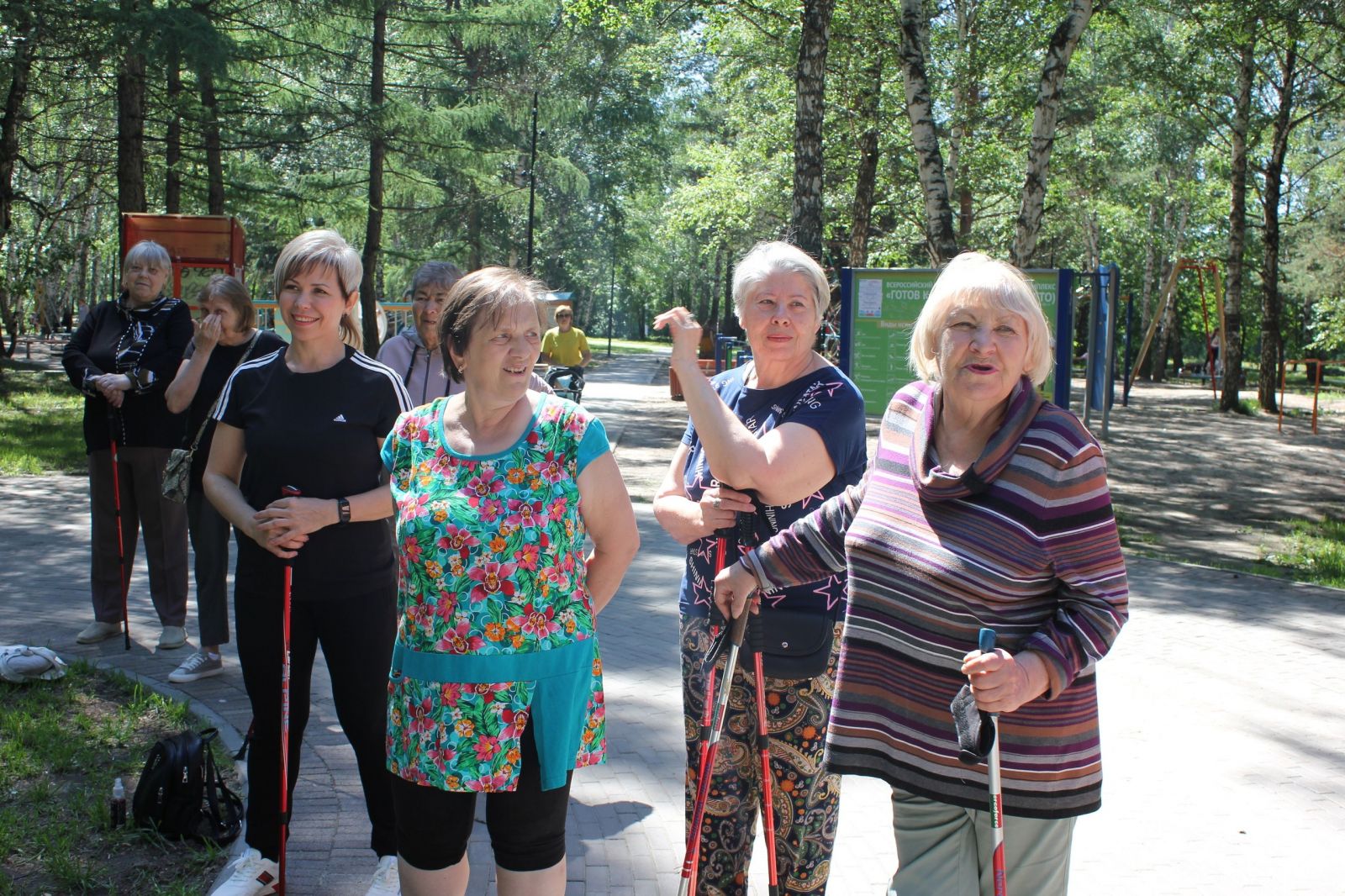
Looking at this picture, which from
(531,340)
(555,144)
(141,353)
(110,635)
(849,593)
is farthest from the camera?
(555,144)

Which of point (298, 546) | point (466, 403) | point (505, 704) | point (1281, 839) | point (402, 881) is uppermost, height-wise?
point (466, 403)

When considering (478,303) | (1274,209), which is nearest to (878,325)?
(478,303)

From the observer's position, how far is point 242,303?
18.3 feet

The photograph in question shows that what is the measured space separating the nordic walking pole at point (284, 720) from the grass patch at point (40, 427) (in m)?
10.9

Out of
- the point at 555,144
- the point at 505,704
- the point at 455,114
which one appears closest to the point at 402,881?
A: the point at 505,704

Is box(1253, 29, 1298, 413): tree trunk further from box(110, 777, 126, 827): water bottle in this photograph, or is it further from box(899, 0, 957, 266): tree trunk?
box(110, 777, 126, 827): water bottle

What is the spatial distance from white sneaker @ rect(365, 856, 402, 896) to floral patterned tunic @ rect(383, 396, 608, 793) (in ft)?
3.35

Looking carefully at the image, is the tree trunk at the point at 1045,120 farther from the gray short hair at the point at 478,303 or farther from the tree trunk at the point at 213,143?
the gray short hair at the point at 478,303

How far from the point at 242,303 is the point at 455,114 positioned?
63.2 ft

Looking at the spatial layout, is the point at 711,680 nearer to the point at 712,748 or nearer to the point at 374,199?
the point at 712,748

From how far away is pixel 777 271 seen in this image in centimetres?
319

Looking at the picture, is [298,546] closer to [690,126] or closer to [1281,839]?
[1281,839]

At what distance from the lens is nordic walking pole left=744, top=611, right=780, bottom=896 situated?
3.04 metres

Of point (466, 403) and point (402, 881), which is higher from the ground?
point (466, 403)
